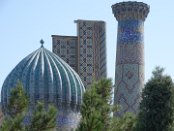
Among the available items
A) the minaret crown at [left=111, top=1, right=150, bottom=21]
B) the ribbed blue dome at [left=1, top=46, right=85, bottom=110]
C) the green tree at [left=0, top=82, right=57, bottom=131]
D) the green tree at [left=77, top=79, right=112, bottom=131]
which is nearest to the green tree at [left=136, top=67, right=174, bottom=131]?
the green tree at [left=77, top=79, right=112, bottom=131]

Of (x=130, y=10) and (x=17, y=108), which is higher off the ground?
(x=130, y=10)

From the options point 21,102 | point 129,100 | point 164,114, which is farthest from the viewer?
point 129,100

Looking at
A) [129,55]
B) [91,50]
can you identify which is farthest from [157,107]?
[91,50]

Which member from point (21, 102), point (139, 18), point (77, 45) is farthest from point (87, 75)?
point (21, 102)

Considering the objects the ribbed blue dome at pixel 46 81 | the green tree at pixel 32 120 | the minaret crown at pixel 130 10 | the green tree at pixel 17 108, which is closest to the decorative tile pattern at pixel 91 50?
the minaret crown at pixel 130 10

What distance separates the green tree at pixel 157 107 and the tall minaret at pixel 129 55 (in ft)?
57.5

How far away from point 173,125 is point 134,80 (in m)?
18.4

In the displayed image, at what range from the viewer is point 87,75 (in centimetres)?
3562

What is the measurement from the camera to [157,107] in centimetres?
1716

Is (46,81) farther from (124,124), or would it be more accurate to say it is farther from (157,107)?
(157,107)

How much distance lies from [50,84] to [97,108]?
1316 cm

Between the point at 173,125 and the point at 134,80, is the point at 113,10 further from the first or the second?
the point at 173,125

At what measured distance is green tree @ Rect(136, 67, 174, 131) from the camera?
17062 mm

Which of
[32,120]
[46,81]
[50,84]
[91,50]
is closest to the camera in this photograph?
[32,120]
